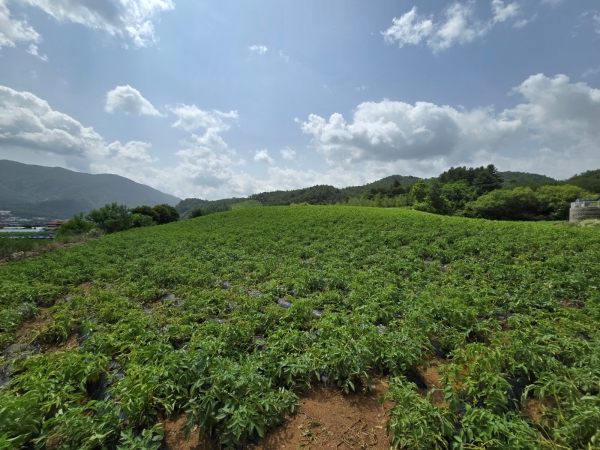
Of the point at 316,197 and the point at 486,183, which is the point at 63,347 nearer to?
the point at 486,183

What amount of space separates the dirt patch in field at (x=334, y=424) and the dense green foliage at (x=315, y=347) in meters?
0.17

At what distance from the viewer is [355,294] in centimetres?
627

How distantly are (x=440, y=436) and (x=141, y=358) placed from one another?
3.98m

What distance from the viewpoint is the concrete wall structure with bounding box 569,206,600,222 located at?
68.4ft

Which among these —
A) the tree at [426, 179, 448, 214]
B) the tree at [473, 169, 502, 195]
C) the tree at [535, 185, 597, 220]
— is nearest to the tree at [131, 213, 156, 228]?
the tree at [426, 179, 448, 214]

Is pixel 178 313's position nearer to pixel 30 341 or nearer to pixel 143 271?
pixel 30 341

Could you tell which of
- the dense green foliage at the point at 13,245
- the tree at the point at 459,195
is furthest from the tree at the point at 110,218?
the tree at the point at 459,195

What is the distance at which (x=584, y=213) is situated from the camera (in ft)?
70.7

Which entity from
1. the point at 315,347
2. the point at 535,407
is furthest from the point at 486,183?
the point at 315,347

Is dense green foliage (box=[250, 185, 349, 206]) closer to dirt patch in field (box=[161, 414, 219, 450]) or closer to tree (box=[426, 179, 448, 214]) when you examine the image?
tree (box=[426, 179, 448, 214])

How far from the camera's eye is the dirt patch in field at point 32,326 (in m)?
5.16

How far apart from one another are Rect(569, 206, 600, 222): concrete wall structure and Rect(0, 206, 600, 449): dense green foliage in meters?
18.0

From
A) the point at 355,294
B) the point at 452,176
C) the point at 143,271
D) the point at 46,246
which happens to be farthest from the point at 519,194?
the point at 46,246

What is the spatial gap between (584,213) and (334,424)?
30265 mm
